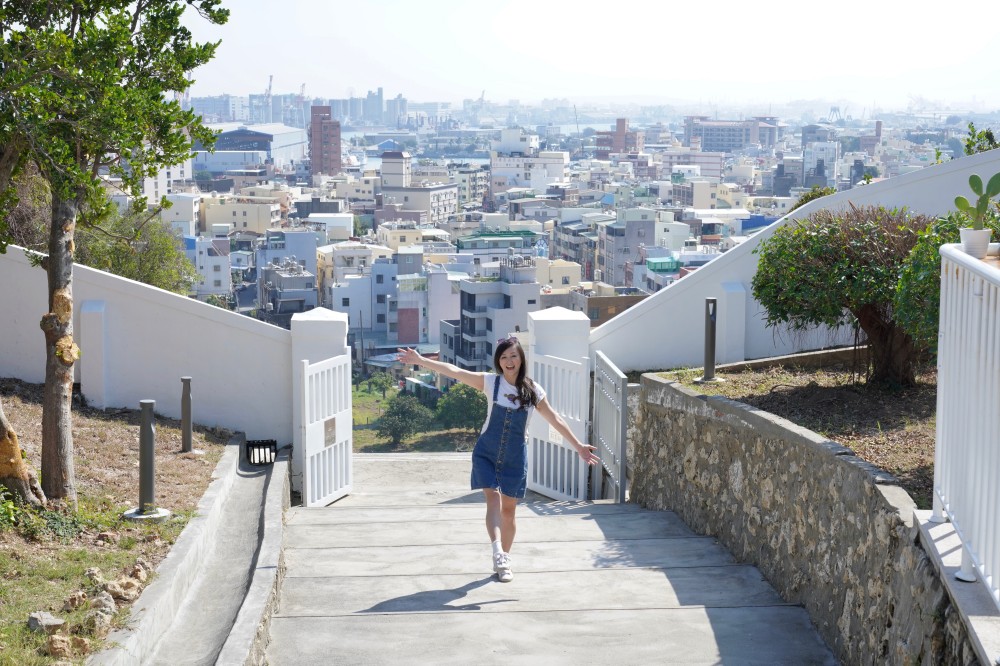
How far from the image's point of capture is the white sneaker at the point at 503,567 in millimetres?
5070

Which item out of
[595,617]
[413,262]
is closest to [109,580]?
[595,617]

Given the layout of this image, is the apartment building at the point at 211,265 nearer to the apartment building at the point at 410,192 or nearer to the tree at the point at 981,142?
the apartment building at the point at 410,192

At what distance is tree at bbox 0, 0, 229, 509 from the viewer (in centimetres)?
482

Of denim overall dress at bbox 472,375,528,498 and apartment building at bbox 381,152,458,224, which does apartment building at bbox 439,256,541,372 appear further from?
apartment building at bbox 381,152,458,224

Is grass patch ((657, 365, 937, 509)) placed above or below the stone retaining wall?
above

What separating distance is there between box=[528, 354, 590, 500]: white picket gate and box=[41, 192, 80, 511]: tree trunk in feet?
10.8

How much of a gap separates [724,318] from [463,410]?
26.0m

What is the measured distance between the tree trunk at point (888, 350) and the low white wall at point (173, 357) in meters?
3.92

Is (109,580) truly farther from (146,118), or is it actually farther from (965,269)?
(965,269)

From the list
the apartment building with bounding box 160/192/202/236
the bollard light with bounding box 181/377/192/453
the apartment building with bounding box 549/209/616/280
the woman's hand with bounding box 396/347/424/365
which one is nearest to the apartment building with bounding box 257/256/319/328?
the apartment building with bounding box 160/192/202/236

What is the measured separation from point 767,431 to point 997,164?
4.99 meters

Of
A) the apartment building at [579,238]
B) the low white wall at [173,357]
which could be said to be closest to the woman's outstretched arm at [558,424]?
the low white wall at [173,357]

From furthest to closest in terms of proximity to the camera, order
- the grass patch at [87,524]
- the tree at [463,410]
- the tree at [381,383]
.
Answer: the tree at [381,383], the tree at [463,410], the grass patch at [87,524]

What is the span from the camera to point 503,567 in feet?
16.6
